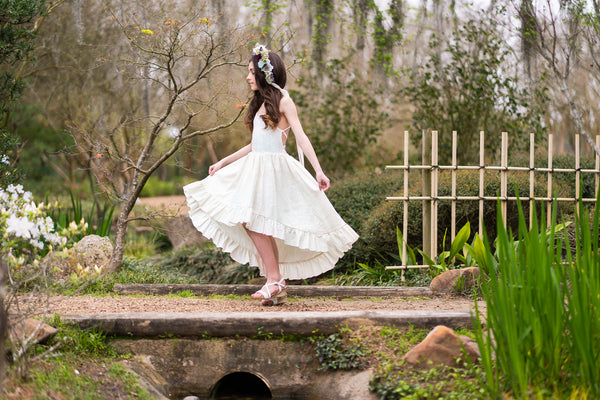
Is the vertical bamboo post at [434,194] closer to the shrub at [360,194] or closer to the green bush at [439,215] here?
the green bush at [439,215]

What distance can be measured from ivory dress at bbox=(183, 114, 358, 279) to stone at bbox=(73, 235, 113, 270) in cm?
222

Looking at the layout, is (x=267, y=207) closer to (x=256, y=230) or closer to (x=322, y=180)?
(x=256, y=230)

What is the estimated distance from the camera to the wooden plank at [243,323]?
3426 millimetres

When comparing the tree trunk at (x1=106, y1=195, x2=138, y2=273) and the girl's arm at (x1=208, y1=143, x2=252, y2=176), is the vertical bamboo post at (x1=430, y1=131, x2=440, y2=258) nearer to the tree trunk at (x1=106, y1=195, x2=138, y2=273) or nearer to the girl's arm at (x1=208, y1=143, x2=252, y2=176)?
the girl's arm at (x1=208, y1=143, x2=252, y2=176)

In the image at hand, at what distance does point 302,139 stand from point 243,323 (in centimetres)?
144

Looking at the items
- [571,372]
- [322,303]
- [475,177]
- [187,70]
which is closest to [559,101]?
[475,177]

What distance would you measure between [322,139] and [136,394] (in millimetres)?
6662

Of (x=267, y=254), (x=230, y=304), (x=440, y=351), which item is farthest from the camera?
(x=230, y=304)

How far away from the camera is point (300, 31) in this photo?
37.0ft

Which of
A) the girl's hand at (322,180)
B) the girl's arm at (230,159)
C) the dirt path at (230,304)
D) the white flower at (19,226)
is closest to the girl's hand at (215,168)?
the girl's arm at (230,159)

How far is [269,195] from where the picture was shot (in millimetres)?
4176

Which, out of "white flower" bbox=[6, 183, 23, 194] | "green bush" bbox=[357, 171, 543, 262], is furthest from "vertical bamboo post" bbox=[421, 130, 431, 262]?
"white flower" bbox=[6, 183, 23, 194]

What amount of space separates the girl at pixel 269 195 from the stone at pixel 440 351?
132cm

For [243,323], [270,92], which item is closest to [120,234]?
[270,92]
